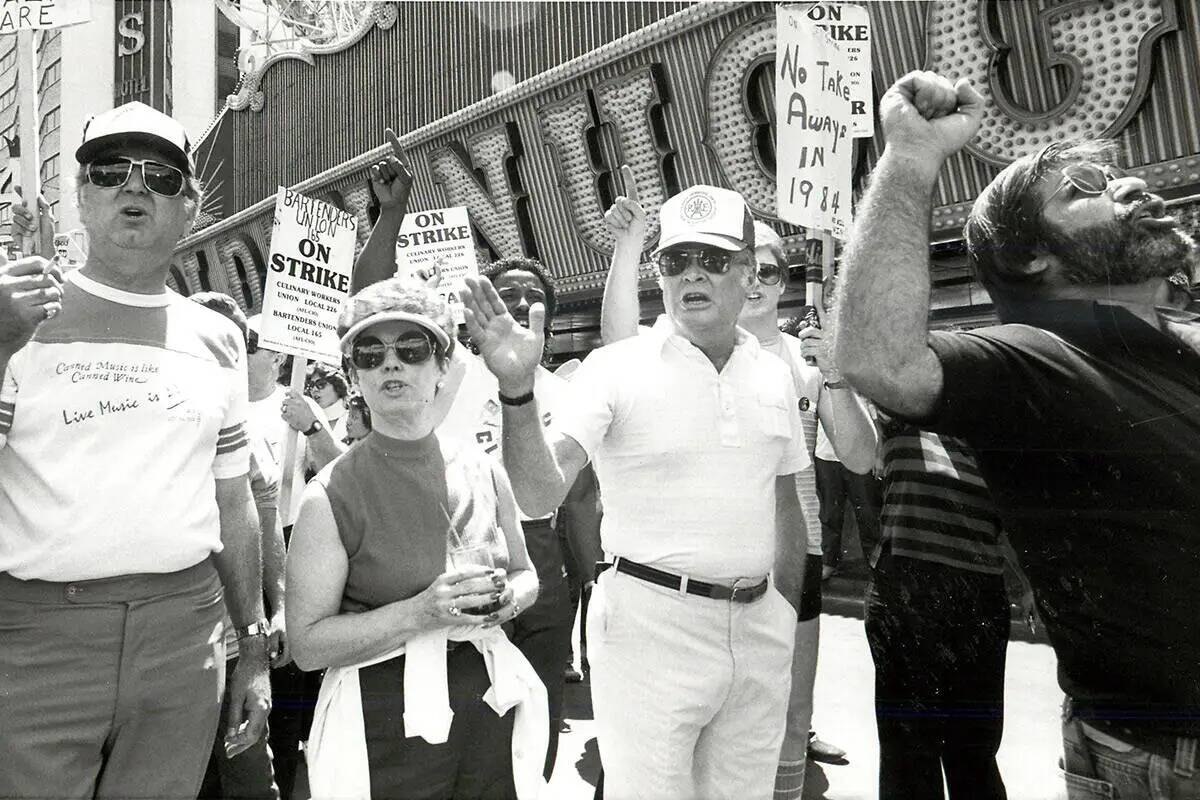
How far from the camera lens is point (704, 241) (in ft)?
8.87

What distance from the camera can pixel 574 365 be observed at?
14.5 ft

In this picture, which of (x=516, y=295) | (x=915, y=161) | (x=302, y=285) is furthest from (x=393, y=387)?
(x=302, y=285)

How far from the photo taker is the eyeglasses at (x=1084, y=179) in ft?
5.33

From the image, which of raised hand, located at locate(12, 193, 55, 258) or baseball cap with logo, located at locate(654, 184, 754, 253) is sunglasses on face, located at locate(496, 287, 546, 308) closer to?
baseball cap with logo, located at locate(654, 184, 754, 253)

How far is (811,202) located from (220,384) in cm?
203

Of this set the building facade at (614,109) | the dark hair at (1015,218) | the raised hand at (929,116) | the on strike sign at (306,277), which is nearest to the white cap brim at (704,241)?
the dark hair at (1015,218)

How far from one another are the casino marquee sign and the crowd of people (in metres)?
3.64

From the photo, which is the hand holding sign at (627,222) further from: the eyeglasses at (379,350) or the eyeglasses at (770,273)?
the eyeglasses at (379,350)

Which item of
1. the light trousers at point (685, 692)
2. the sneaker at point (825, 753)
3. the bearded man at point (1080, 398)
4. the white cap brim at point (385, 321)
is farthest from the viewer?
the sneaker at point (825, 753)

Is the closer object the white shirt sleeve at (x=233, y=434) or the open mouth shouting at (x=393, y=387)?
the open mouth shouting at (x=393, y=387)

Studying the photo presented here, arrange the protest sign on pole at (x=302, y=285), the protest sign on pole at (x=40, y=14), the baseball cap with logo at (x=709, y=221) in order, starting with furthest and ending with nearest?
the protest sign on pole at (x=302, y=285) < the protest sign on pole at (x=40, y=14) < the baseball cap with logo at (x=709, y=221)

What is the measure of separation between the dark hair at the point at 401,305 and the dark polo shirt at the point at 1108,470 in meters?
1.25

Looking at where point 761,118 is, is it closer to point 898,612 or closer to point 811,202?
point 811,202

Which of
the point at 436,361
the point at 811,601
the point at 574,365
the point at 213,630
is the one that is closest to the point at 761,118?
the point at 574,365
